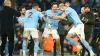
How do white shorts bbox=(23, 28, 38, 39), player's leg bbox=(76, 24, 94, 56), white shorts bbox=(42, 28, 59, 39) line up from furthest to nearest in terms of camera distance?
white shorts bbox=(42, 28, 59, 39)
white shorts bbox=(23, 28, 38, 39)
player's leg bbox=(76, 24, 94, 56)

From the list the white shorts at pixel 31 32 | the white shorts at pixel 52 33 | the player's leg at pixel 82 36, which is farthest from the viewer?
the white shorts at pixel 52 33

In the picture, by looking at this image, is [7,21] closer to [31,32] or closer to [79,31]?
[31,32]

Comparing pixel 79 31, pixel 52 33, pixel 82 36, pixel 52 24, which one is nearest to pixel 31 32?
pixel 52 33

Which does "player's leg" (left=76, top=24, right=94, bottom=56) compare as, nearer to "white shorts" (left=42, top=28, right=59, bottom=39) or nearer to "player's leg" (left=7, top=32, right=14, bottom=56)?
"white shorts" (left=42, top=28, right=59, bottom=39)

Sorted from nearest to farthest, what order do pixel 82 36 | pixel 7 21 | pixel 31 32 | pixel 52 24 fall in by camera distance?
pixel 82 36 < pixel 7 21 < pixel 31 32 < pixel 52 24

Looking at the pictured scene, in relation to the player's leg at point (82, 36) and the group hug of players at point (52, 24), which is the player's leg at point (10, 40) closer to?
the group hug of players at point (52, 24)

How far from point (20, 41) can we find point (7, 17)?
5.17 meters

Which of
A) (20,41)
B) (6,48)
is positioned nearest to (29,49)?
(6,48)

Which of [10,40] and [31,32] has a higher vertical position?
[31,32]

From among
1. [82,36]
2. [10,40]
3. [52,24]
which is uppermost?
[52,24]

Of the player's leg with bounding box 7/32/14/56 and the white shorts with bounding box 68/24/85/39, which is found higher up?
the white shorts with bounding box 68/24/85/39

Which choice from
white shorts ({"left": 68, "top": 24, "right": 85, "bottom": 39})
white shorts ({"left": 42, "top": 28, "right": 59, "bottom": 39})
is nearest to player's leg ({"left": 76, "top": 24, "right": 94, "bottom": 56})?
white shorts ({"left": 68, "top": 24, "right": 85, "bottom": 39})

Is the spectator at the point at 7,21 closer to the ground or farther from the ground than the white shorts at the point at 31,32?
farther from the ground

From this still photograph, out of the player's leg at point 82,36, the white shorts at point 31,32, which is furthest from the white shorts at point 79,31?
the white shorts at point 31,32
